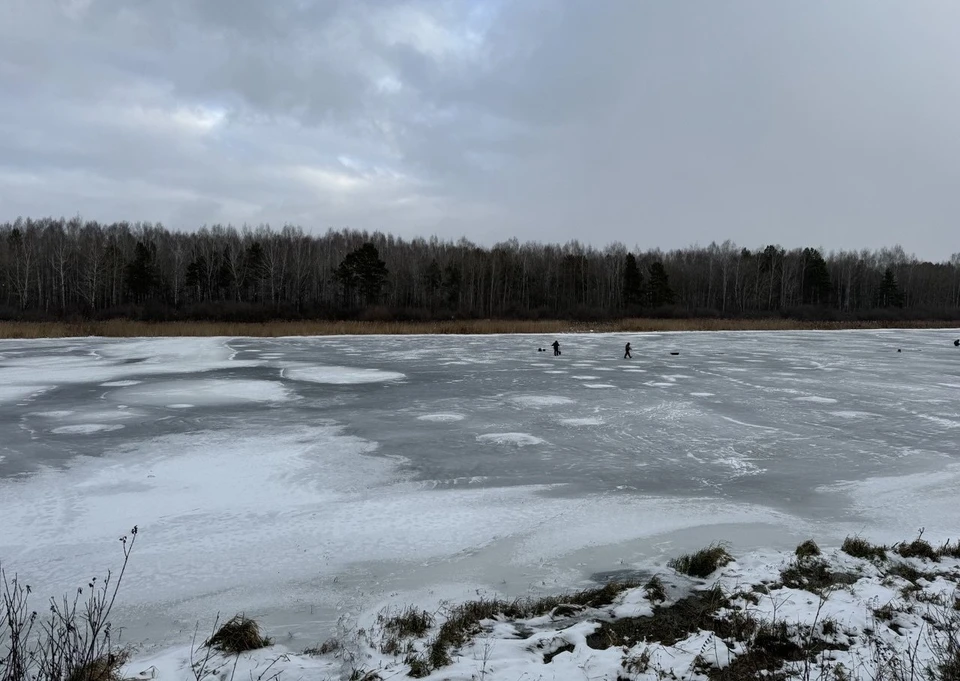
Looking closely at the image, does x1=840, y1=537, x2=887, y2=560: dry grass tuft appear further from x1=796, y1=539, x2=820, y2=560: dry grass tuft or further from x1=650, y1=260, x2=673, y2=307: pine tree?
x1=650, y1=260, x2=673, y2=307: pine tree

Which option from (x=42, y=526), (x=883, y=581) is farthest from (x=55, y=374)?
(x=883, y=581)

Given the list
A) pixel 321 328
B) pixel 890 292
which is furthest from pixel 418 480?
pixel 890 292

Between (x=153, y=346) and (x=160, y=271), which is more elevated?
(x=160, y=271)

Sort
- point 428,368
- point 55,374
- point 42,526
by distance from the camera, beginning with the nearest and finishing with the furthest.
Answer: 1. point 42,526
2. point 55,374
3. point 428,368

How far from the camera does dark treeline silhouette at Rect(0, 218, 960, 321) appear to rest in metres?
45.6

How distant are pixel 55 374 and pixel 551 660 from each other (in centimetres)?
1492

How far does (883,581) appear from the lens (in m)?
3.87

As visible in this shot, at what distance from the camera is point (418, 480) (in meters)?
6.21

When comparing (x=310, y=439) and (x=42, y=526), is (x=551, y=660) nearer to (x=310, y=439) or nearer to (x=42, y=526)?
(x=42, y=526)

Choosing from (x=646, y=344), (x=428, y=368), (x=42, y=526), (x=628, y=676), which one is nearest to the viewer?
(x=628, y=676)

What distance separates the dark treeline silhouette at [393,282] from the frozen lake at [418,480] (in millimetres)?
28087

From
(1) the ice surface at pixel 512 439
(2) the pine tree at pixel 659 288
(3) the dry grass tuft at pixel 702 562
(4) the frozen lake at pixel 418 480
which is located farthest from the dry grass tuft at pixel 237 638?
(2) the pine tree at pixel 659 288

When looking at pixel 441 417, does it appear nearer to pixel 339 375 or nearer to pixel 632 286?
pixel 339 375

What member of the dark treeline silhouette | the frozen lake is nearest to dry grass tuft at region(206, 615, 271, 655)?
the frozen lake
